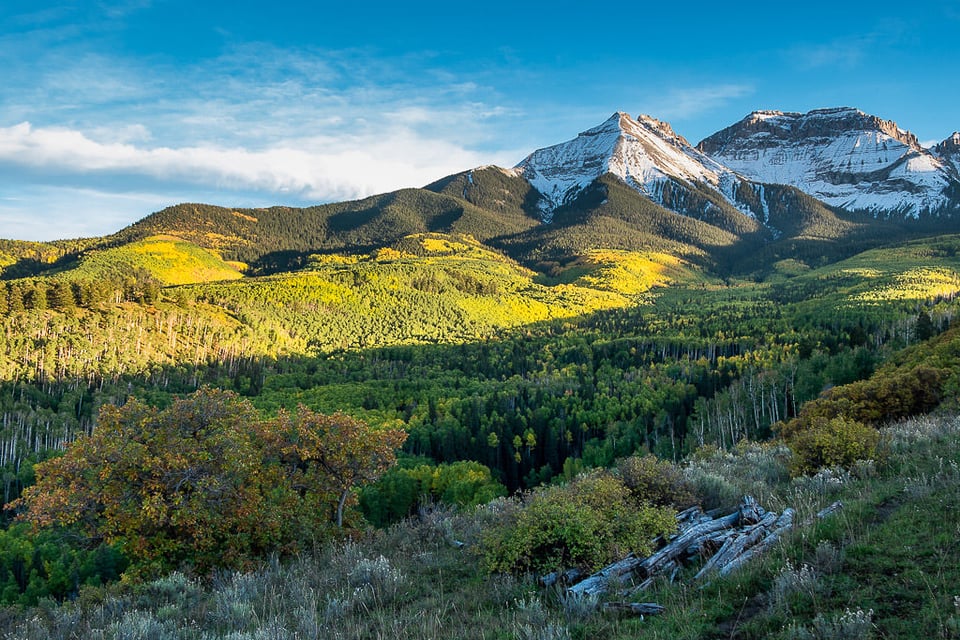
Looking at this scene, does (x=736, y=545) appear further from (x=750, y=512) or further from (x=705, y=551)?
(x=750, y=512)

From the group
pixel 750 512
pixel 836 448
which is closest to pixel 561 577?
pixel 750 512

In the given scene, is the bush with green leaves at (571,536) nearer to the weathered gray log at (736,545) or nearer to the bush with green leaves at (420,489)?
the weathered gray log at (736,545)

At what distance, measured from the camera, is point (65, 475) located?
58.8 ft

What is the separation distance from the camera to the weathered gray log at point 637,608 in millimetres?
8672

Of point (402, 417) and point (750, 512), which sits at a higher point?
point (750, 512)

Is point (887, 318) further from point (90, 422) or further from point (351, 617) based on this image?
point (90, 422)

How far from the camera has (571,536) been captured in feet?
38.7

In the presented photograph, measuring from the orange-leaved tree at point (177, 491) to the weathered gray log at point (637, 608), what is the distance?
1347cm

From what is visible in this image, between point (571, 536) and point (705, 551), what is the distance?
113 inches

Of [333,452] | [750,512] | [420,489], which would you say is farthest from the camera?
[420,489]

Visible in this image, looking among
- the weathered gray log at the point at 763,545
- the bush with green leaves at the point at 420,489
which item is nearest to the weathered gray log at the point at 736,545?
the weathered gray log at the point at 763,545

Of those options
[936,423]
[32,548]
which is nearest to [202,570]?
[936,423]

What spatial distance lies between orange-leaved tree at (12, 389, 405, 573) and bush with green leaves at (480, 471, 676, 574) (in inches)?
407

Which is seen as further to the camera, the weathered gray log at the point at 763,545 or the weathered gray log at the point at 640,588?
the weathered gray log at the point at 640,588
